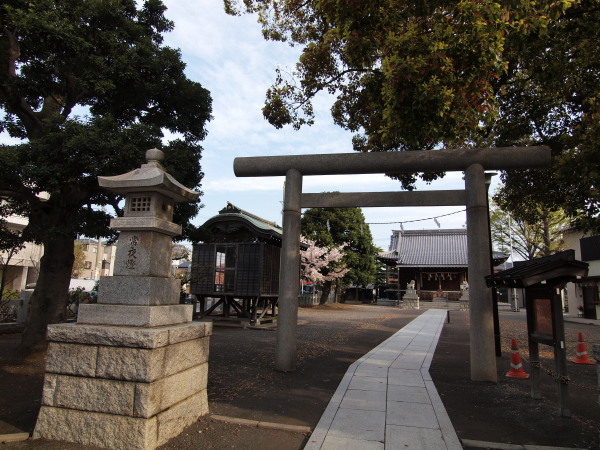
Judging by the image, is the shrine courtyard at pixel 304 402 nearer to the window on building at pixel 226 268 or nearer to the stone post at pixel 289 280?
the stone post at pixel 289 280

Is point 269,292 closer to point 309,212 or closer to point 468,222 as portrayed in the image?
point 468,222

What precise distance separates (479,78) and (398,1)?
2202 mm

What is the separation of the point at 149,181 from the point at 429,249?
40.8 metres

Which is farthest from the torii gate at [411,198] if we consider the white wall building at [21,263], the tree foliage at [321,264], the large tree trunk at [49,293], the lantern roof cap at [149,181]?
the white wall building at [21,263]

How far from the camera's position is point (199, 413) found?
5.01m

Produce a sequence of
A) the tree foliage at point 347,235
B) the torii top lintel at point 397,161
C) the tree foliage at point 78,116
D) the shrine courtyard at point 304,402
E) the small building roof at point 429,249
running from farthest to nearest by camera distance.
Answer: the small building roof at point 429,249 < the tree foliage at point 347,235 < the torii top lintel at point 397,161 < the tree foliage at point 78,116 < the shrine courtyard at point 304,402

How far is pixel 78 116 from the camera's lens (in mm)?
6918

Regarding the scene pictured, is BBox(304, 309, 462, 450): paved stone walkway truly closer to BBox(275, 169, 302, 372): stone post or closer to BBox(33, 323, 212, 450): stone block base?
BBox(275, 169, 302, 372): stone post

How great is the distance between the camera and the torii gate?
6988mm

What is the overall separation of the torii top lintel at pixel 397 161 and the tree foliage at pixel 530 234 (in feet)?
78.5

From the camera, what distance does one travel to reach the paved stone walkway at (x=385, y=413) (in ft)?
13.9

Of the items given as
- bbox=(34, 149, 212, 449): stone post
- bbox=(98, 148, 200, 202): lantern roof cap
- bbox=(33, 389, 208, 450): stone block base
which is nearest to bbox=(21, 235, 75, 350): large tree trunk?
bbox=(98, 148, 200, 202): lantern roof cap

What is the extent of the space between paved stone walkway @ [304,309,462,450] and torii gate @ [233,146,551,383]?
1.32m

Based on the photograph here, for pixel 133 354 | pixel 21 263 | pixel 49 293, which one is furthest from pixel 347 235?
pixel 133 354
